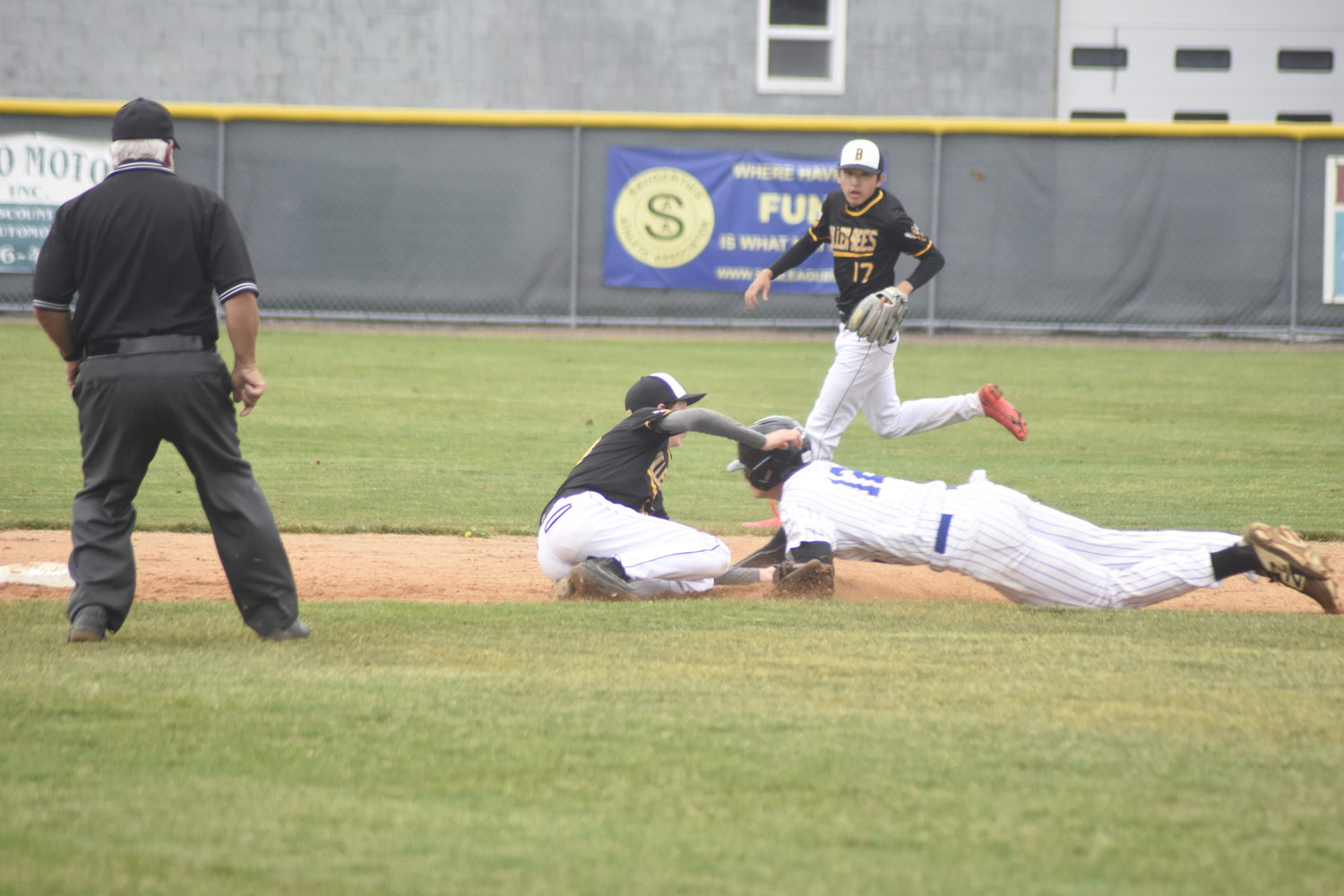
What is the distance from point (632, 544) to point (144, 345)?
6.64 feet

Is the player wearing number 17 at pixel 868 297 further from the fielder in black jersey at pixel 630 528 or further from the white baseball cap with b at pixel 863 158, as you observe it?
the fielder in black jersey at pixel 630 528

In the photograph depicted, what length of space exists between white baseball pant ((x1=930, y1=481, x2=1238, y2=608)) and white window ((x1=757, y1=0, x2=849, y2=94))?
45.9ft

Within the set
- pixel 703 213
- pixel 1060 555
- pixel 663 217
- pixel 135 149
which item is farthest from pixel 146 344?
pixel 703 213

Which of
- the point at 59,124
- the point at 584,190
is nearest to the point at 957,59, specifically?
the point at 584,190

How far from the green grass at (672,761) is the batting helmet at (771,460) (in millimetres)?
954

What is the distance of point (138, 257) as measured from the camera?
13.7ft

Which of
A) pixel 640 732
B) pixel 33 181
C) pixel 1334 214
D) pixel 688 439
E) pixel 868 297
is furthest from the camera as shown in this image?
pixel 1334 214

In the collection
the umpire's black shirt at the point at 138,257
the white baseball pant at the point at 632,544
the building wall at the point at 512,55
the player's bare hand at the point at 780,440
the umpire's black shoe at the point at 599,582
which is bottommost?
the umpire's black shoe at the point at 599,582

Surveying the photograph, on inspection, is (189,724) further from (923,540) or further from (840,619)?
(923,540)

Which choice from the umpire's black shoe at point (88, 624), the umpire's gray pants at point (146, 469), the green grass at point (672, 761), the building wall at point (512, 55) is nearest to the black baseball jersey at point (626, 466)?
the green grass at point (672, 761)

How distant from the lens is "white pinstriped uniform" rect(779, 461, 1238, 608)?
492 cm

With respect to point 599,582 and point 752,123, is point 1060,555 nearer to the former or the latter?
point 599,582

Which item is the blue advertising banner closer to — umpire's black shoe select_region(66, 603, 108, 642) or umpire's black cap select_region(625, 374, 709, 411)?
umpire's black cap select_region(625, 374, 709, 411)

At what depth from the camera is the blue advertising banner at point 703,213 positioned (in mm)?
16062
